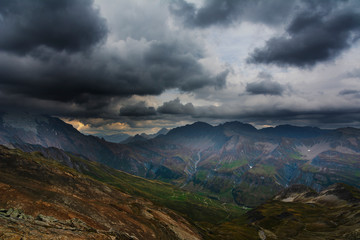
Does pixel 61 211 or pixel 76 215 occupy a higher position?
pixel 61 211

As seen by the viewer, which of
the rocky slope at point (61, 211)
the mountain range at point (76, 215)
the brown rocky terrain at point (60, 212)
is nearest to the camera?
the brown rocky terrain at point (60, 212)

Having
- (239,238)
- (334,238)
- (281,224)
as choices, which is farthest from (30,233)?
(281,224)

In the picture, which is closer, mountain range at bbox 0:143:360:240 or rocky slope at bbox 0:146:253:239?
rocky slope at bbox 0:146:253:239

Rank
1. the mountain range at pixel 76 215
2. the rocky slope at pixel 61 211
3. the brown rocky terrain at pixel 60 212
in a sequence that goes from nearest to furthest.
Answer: the brown rocky terrain at pixel 60 212, the rocky slope at pixel 61 211, the mountain range at pixel 76 215

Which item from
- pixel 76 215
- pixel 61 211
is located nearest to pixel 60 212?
pixel 61 211

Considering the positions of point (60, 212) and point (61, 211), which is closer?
point (60, 212)

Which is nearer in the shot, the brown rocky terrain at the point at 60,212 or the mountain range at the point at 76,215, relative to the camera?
the brown rocky terrain at the point at 60,212

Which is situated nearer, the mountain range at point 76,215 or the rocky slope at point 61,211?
the rocky slope at point 61,211

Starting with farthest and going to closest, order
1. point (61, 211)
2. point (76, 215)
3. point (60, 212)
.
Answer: point (76, 215), point (61, 211), point (60, 212)

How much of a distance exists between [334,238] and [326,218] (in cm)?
7123

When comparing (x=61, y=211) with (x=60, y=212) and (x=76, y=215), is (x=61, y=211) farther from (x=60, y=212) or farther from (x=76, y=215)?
(x=76, y=215)

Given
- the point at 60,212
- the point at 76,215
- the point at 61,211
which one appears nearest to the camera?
the point at 60,212

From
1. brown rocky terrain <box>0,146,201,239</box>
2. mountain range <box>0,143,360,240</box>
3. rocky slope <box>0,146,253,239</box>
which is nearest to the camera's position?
brown rocky terrain <box>0,146,201,239</box>

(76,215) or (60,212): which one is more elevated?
(60,212)
